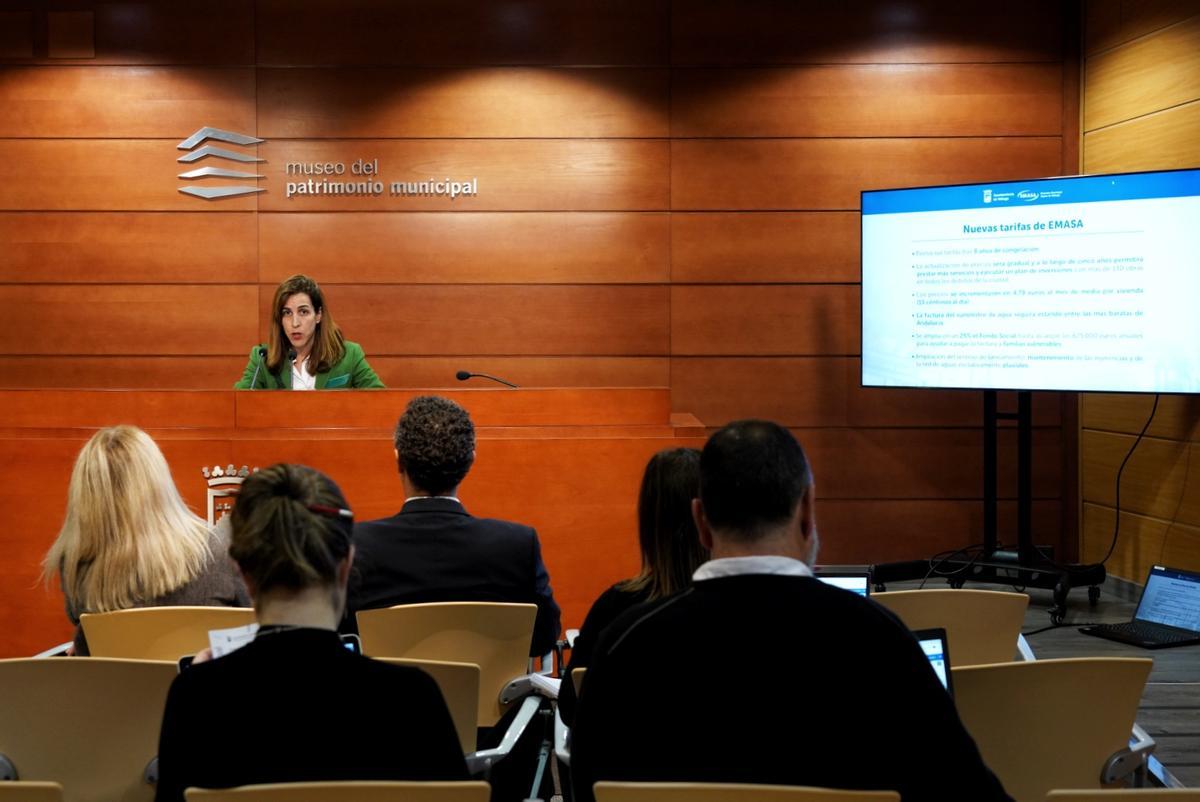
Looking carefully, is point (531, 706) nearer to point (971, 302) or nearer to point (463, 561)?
point (463, 561)

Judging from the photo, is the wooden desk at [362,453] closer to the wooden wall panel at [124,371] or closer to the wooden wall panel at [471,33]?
the wooden wall panel at [124,371]

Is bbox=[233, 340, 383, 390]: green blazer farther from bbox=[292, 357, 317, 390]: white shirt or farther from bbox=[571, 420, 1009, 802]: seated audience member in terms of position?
bbox=[571, 420, 1009, 802]: seated audience member

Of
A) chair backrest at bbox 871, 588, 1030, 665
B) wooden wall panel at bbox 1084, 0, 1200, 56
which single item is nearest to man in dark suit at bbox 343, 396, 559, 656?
chair backrest at bbox 871, 588, 1030, 665

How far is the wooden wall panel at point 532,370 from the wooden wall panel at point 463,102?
1347 mm

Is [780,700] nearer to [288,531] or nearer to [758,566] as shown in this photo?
[758,566]

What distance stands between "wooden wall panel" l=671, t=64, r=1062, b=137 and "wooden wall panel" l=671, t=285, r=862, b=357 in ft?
3.27

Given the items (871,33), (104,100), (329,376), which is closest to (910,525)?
(871,33)

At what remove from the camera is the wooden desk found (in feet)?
15.5

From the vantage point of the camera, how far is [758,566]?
64.3 inches

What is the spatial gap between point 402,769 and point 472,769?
0.83 metres

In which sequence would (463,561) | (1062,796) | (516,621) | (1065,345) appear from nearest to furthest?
(1062,796) → (516,621) → (463,561) → (1065,345)

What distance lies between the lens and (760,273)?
6867 mm

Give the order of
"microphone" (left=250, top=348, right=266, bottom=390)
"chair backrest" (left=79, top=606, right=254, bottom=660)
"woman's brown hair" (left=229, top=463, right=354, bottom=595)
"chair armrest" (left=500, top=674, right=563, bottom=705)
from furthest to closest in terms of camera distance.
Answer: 1. "microphone" (left=250, top=348, right=266, bottom=390)
2. "chair armrest" (left=500, top=674, right=563, bottom=705)
3. "chair backrest" (left=79, top=606, right=254, bottom=660)
4. "woman's brown hair" (left=229, top=463, right=354, bottom=595)

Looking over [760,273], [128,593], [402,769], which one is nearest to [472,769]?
[402,769]
